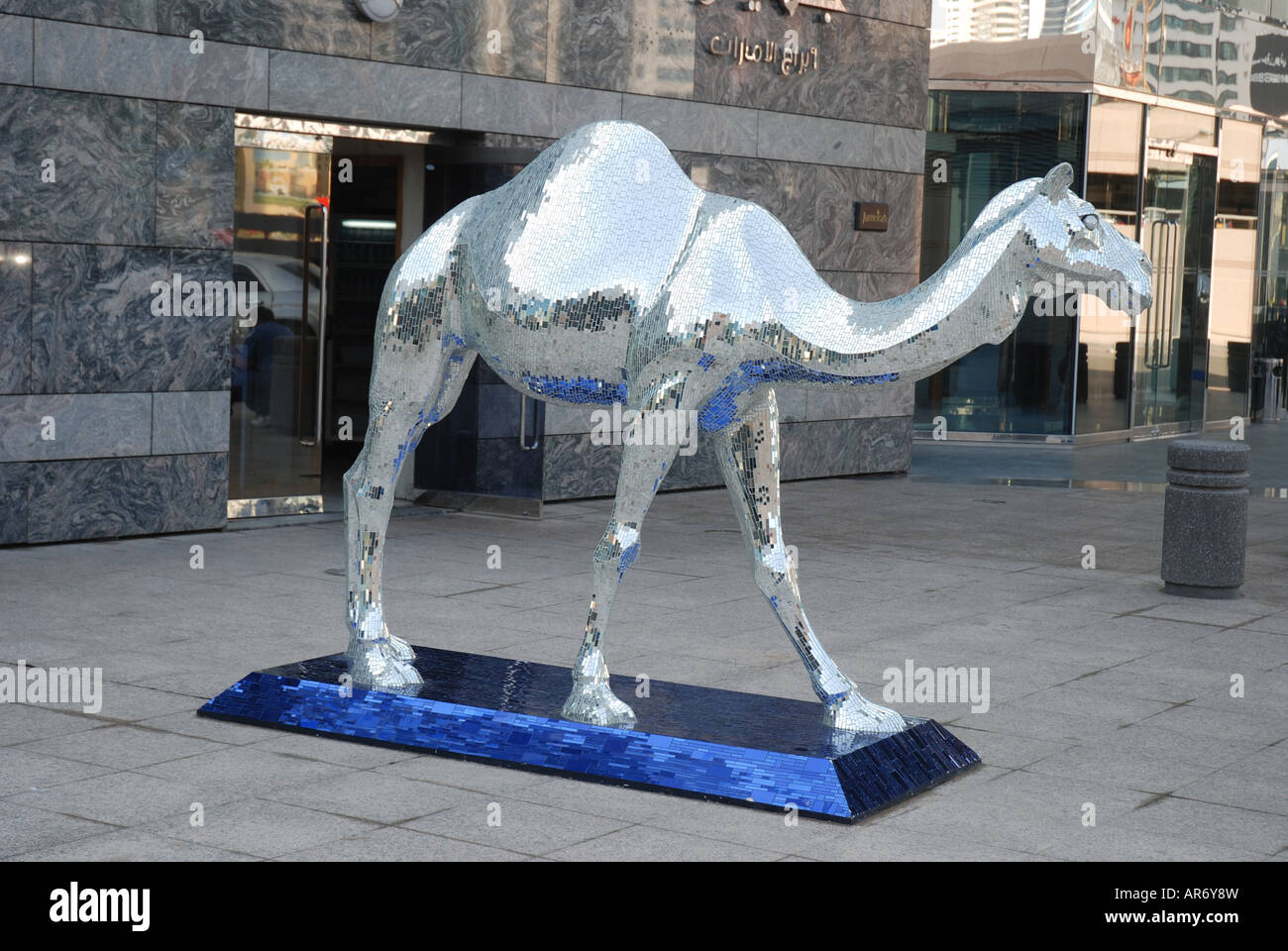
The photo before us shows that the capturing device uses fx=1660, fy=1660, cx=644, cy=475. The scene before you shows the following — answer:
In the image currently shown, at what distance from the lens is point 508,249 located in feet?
17.8

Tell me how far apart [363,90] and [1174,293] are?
536 inches

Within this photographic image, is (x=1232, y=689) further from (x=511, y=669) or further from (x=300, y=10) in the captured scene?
(x=300, y=10)

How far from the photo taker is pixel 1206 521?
9445 mm

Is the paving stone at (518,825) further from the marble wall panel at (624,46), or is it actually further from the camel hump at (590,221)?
the marble wall panel at (624,46)

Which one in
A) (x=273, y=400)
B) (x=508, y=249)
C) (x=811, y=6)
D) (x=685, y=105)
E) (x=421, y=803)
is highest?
(x=811, y=6)

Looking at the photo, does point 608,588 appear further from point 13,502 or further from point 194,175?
point 194,175

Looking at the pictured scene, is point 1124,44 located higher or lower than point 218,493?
higher

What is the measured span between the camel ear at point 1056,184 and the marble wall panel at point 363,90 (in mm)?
7158

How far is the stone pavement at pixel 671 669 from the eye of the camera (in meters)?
4.83

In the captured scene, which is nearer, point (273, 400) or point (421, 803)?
point (421, 803)

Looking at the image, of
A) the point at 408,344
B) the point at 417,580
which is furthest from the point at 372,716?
the point at 417,580

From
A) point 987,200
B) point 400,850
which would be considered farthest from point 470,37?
point 987,200

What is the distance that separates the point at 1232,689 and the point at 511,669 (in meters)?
3.15

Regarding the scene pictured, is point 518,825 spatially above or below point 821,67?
below
